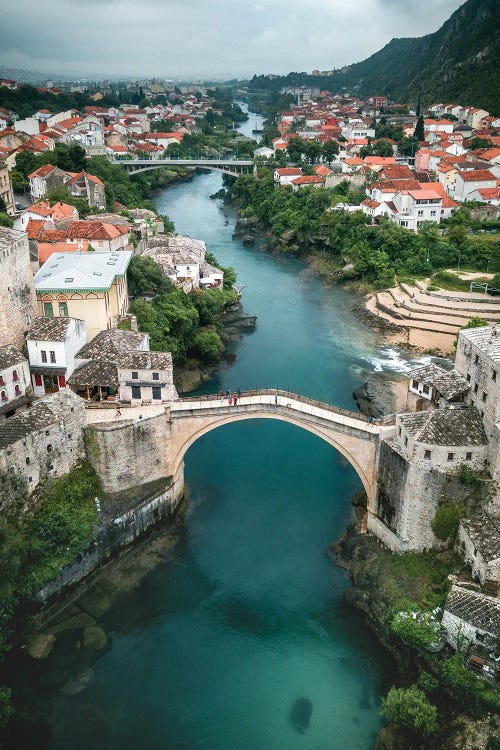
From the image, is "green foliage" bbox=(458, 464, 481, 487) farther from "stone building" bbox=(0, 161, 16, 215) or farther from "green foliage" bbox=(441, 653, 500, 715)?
"stone building" bbox=(0, 161, 16, 215)

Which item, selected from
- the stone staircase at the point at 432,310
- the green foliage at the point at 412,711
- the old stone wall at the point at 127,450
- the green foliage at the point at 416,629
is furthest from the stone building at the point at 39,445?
the stone staircase at the point at 432,310

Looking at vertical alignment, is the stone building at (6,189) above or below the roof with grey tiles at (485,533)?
above

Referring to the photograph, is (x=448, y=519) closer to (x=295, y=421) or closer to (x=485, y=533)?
(x=485, y=533)

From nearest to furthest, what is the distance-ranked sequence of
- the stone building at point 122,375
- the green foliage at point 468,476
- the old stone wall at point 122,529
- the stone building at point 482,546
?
the stone building at point 482,546, the green foliage at point 468,476, the old stone wall at point 122,529, the stone building at point 122,375

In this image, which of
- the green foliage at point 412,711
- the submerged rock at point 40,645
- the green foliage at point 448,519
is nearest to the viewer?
the green foliage at point 412,711

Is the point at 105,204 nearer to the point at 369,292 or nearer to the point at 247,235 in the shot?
the point at 247,235

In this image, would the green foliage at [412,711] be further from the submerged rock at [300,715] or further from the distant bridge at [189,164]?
the distant bridge at [189,164]

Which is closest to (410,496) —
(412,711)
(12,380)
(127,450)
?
(412,711)
